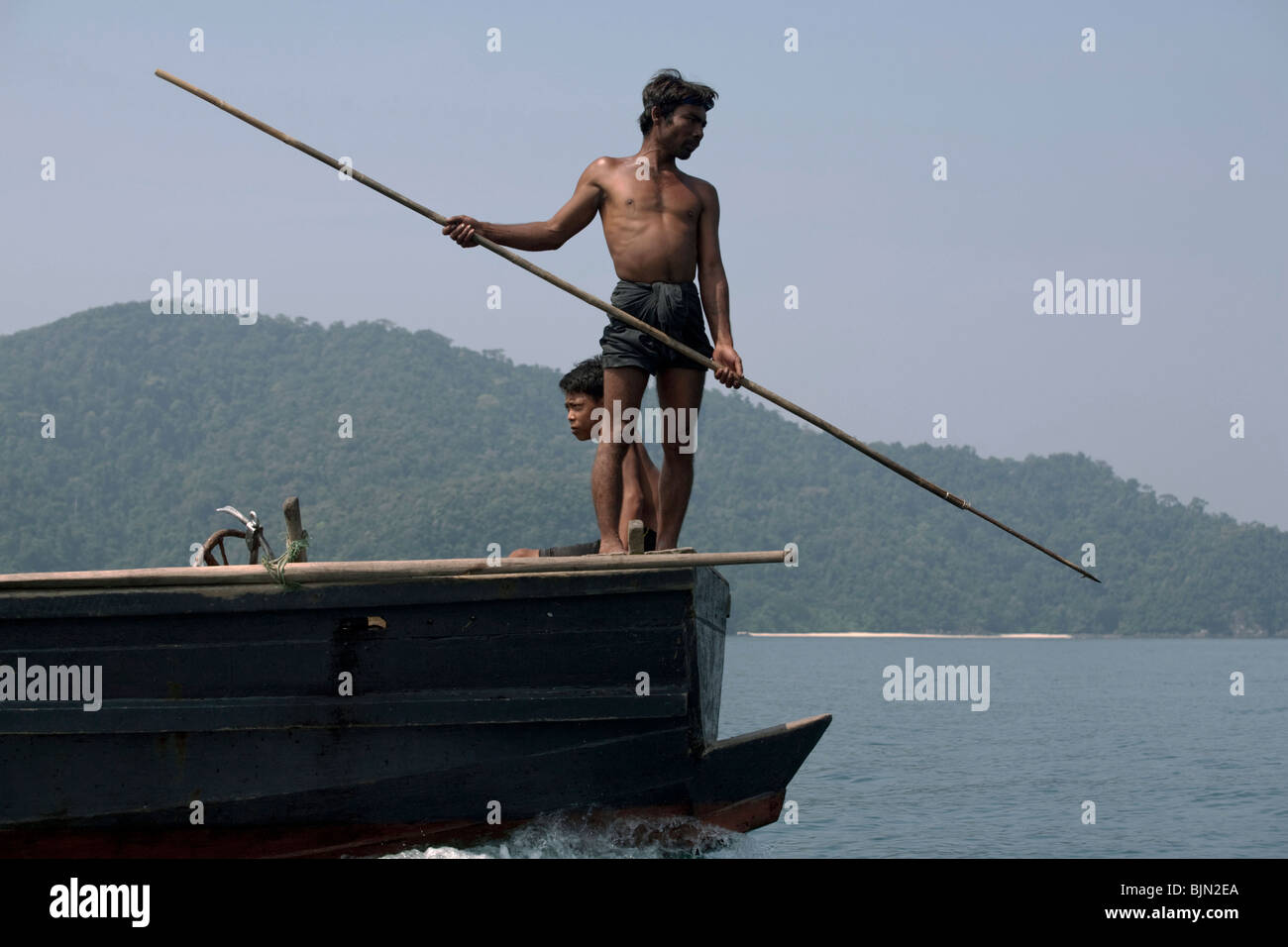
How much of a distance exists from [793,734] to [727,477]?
12848cm

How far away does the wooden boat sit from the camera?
22.3ft

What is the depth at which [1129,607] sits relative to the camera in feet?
429

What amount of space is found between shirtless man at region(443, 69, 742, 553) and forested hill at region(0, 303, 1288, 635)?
305ft

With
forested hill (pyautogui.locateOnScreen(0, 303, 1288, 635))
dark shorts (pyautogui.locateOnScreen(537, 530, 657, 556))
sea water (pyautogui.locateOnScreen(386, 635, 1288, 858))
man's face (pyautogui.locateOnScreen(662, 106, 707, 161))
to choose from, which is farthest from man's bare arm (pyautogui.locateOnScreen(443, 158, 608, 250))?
forested hill (pyautogui.locateOnScreen(0, 303, 1288, 635))

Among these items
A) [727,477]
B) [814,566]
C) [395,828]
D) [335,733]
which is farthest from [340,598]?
[727,477]

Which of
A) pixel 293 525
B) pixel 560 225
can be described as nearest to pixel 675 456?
pixel 560 225

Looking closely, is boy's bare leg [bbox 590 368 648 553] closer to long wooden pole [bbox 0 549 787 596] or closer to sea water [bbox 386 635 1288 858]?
long wooden pole [bbox 0 549 787 596]

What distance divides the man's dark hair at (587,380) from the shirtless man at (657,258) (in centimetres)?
52

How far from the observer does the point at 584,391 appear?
8.02m

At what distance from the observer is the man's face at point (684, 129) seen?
738 centimetres

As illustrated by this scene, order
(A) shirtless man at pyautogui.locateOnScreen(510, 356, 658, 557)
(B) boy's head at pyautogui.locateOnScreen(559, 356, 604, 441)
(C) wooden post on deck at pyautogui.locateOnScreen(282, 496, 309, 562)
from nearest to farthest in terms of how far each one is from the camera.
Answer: (C) wooden post on deck at pyautogui.locateOnScreen(282, 496, 309, 562)
(A) shirtless man at pyautogui.locateOnScreen(510, 356, 658, 557)
(B) boy's head at pyautogui.locateOnScreen(559, 356, 604, 441)

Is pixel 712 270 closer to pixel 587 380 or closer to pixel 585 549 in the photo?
pixel 587 380

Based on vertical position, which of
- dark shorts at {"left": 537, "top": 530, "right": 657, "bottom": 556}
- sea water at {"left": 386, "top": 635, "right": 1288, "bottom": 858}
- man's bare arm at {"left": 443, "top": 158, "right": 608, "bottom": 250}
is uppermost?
man's bare arm at {"left": 443, "top": 158, "right": 608, "bottom": 250}
